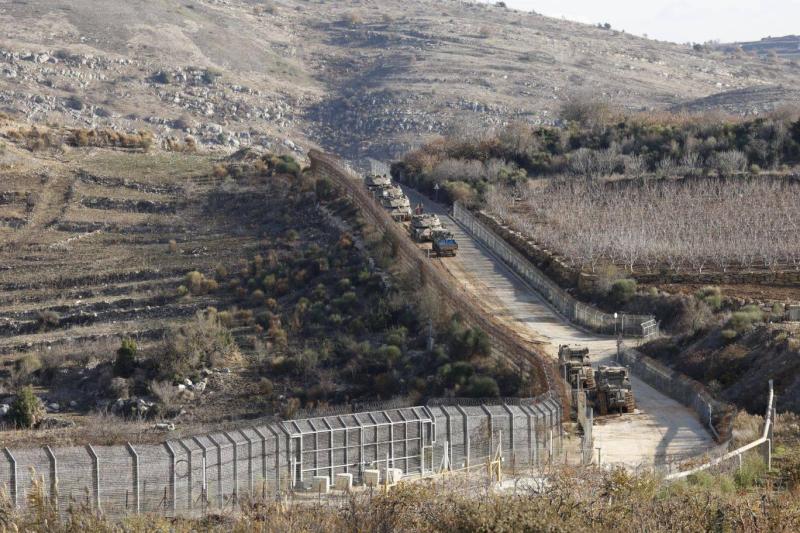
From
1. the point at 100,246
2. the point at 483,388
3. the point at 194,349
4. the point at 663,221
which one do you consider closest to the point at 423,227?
the point at 663,221

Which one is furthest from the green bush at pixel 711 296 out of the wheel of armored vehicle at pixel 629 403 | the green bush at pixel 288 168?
the green bush at pixel 288 168

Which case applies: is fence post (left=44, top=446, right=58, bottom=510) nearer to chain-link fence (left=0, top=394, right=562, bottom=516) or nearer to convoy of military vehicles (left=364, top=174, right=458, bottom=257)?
chain-link fence (left=0, top=394, right=562, bottom=516)

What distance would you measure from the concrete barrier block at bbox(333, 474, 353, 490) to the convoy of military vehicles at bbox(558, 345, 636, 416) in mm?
13227

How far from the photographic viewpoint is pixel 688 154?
88562mm

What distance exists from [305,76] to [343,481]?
144 metres

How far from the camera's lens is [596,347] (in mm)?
50031

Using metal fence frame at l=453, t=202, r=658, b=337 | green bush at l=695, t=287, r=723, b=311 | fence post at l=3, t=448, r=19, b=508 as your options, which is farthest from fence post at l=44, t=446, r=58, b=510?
green bush at l=695, t=287, r=723, b=311

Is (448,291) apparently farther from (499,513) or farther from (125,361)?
(499,513)

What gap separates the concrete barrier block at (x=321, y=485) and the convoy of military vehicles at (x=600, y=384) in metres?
13.4

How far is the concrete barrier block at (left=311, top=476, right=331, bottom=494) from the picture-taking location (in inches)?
1072

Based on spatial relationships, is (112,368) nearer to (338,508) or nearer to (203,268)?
(203,268)

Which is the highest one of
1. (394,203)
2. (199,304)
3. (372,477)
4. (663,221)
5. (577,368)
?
(372,477)

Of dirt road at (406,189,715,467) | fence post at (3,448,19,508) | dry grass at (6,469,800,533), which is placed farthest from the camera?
dirt road at (406,189,715,467)

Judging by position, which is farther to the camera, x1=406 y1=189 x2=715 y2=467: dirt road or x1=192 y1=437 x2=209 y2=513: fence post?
x1=406 y1=189 x2=715 y2=467: dirt road
